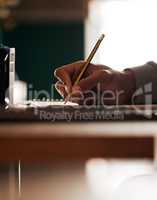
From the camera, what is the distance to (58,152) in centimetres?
42

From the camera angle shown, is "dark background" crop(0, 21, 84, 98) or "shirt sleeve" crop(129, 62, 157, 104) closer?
"shirt sleeve" crop(129, 62, 157, 104)

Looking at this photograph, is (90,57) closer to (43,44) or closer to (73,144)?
(73,144)

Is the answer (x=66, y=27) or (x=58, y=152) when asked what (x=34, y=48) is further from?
(x=58, y=152)

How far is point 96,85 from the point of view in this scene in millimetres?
692

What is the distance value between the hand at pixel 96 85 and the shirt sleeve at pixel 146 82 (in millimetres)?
10

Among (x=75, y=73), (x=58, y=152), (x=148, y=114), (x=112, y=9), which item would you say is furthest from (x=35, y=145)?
(x=112, y=9)

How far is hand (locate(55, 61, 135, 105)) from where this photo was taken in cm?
68

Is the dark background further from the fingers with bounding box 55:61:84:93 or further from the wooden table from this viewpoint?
the wooden table

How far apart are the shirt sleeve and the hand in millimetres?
10

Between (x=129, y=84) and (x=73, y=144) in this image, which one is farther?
(x=129, y=84)

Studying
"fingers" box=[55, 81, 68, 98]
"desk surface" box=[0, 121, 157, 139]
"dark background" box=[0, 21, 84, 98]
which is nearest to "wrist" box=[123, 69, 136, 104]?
"fingers" box=[55, 81, 68, 98]

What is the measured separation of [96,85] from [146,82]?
0.39 ft

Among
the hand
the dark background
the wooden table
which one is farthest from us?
the dark background

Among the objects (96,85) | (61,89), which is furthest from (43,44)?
(96,85)
